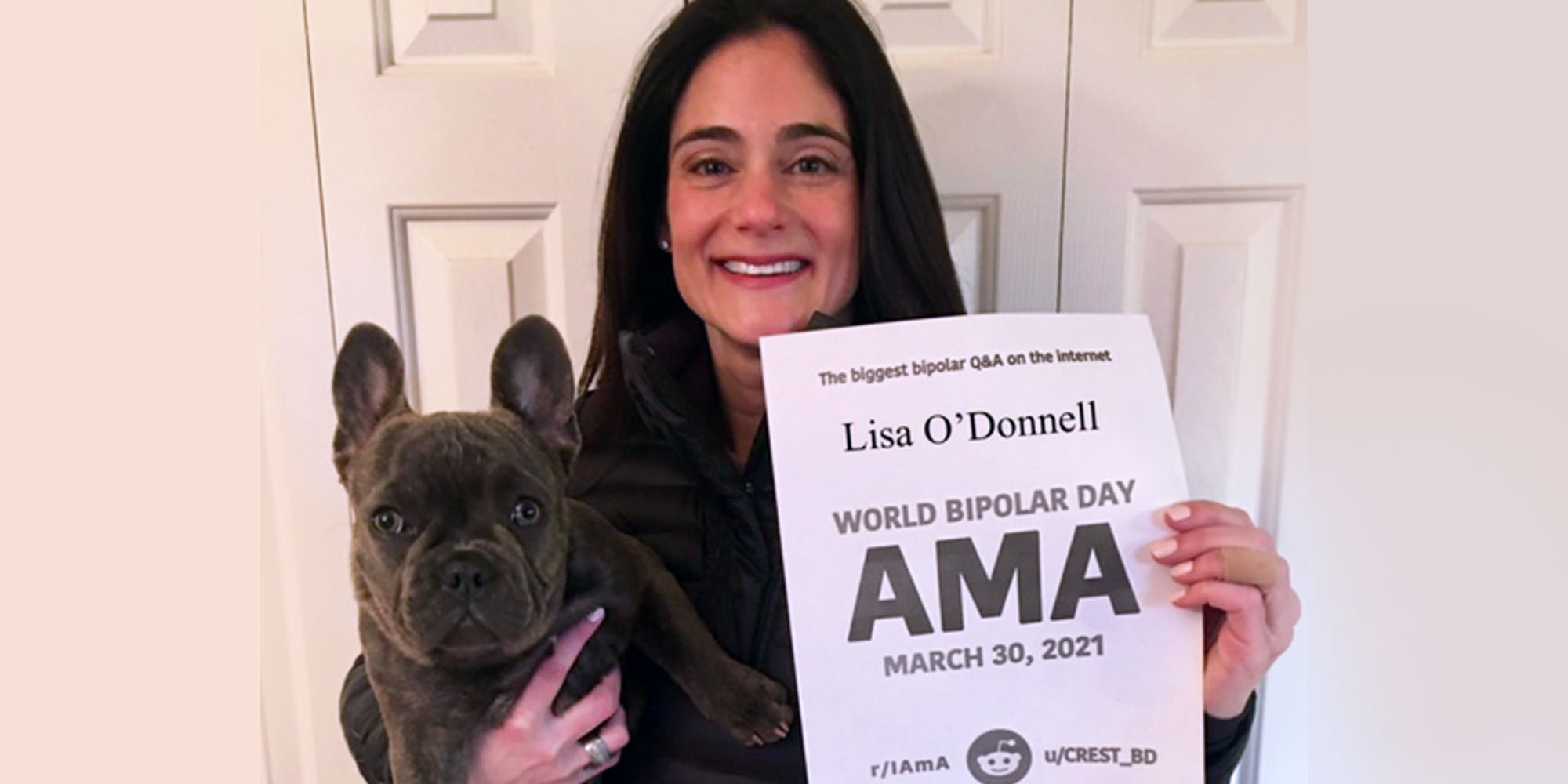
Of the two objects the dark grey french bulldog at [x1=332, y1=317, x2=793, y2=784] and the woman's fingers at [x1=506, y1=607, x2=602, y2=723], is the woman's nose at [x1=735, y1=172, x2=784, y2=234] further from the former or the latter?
the woman's fingers at [x1=506, y1=607, x2=602, y2=723]

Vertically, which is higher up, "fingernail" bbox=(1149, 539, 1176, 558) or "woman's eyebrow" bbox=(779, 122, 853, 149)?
"woman's eyebrow" bbox=(779, 122, 853, 149)

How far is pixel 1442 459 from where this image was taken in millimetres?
1121

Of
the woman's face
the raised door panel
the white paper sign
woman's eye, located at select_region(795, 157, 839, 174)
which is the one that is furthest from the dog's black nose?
the raised door panel

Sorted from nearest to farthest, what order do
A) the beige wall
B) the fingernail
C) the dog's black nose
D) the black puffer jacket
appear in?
the dog's black nose → the fingernail → the black puffer jacket → the beige wall

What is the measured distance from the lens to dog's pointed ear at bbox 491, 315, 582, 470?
748 millimetres

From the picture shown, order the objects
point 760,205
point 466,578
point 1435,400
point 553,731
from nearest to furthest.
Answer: point 466,578
point 553,731
point 760,205
point 1435,400

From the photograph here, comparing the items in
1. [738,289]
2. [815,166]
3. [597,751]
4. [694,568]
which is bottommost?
[597,751]

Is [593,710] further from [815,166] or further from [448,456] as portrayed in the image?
[815,166]

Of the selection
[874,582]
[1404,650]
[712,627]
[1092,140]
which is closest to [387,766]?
[712,627]

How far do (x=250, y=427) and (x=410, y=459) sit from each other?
0.44 metres

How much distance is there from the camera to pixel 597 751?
82cm

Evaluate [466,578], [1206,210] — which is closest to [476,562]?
[466,578]

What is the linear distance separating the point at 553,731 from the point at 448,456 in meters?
0.24

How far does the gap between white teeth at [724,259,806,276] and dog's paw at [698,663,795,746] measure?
0.36 metres
